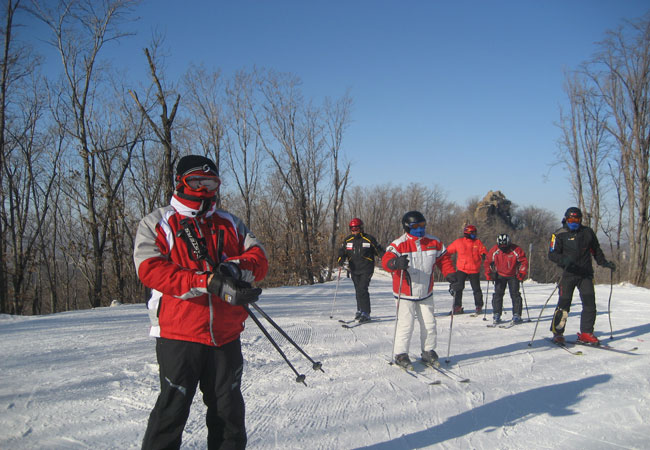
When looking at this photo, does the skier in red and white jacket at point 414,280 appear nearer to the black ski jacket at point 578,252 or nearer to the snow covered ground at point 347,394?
the snow covered ground at point 347,394

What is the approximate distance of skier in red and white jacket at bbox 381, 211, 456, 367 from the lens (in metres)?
4.78

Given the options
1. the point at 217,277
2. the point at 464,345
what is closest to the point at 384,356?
the point at 464,345

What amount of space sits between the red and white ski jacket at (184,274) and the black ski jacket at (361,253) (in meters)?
5.16

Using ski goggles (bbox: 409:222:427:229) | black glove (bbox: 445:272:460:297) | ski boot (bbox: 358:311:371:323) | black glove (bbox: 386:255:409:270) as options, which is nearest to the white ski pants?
black glove (bbox: 386:255:409:270)

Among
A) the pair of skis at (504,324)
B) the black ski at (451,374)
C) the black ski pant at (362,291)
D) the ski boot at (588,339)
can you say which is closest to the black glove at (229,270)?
the black ski at (451,374)

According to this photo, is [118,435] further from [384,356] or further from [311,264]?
[311,264]

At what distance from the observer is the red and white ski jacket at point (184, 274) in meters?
2.14

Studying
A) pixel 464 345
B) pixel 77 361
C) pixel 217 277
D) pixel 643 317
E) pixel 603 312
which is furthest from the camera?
pixel 603 312

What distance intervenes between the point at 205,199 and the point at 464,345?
519 cm

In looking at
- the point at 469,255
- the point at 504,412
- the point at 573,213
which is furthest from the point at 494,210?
the point at 504,412

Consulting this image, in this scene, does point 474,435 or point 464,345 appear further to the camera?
point 464,345

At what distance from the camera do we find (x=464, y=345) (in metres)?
6.09

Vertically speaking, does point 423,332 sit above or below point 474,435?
above

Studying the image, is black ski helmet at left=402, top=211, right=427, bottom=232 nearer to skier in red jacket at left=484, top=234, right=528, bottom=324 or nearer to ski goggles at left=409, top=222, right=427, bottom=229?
ski goggles at left=409, top=222, right=427, bottom=229
